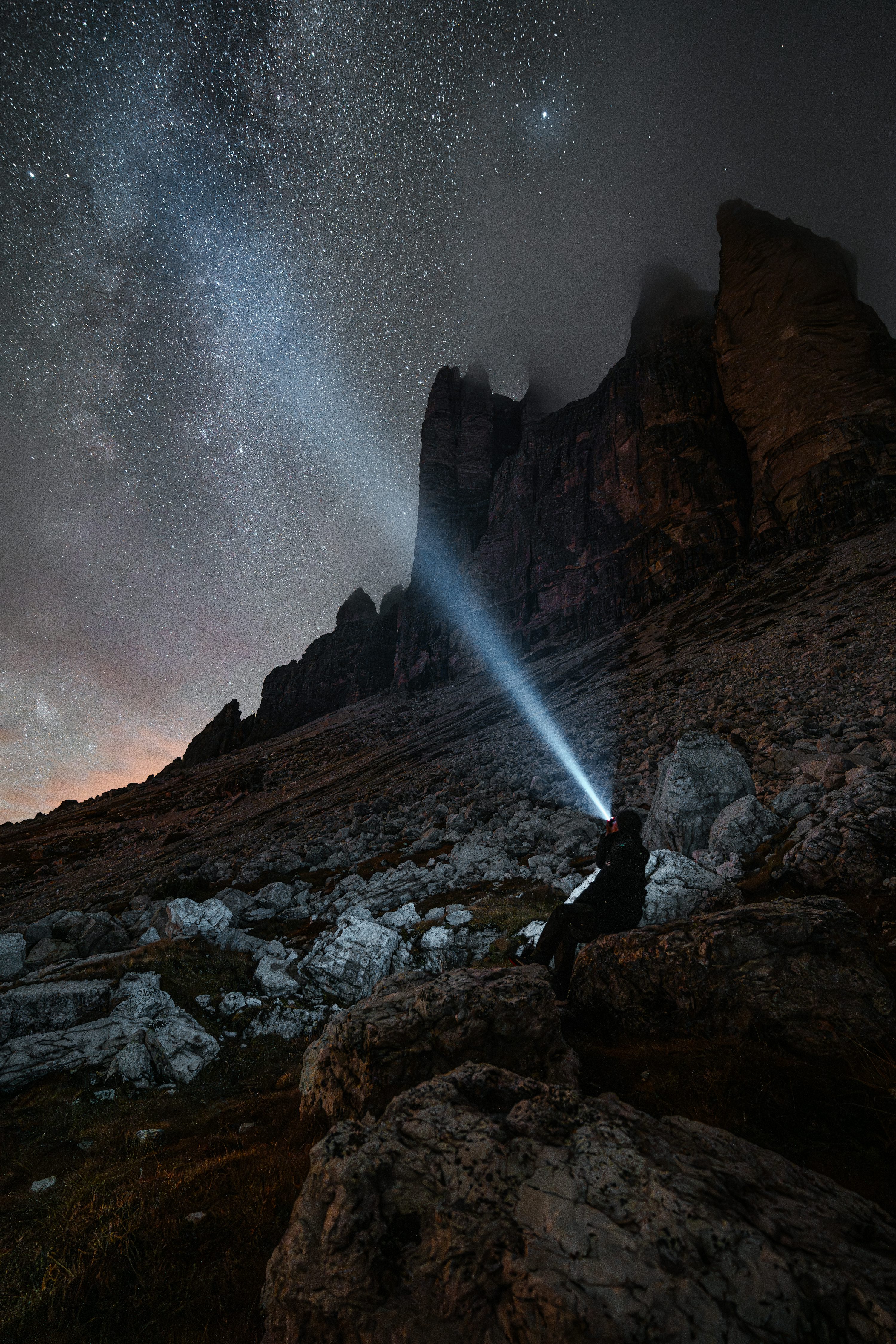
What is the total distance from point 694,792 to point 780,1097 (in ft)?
24.4

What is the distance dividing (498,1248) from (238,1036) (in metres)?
7.06

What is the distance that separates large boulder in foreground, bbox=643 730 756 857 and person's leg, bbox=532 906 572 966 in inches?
161

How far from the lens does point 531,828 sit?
14500 mm

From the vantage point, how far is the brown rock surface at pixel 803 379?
146 ft

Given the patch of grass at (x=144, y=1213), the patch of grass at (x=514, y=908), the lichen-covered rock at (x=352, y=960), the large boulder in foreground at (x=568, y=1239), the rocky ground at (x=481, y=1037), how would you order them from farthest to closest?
the patch of grass at (x=514, y=908) < the lichen-covered rock at (x=352, y=960) < the patch of grass at (x=144, y=1213) < the rocky ground at (x=481, y=1037) < the large boulder in foreground at (x=568, y=1239)

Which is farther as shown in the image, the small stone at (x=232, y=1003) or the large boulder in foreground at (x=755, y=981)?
the small stone at (x=232, y=1003)

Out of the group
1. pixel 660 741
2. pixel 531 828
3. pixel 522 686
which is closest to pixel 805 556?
pixel 522 686

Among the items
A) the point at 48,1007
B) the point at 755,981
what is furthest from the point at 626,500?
the point at 48,1007

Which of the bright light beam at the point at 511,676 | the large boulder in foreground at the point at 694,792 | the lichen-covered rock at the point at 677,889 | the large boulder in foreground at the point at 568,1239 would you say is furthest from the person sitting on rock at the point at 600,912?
the bright light beam at the point at 511,676

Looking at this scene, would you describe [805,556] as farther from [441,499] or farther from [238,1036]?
[441,499]

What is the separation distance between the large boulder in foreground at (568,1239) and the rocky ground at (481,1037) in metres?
0.01

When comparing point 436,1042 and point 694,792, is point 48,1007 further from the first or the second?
point 694,792

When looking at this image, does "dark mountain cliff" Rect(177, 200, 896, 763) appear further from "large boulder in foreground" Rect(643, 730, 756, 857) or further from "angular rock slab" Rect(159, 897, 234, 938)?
"angular rock slab" Rect(159, 897, 234, 938)

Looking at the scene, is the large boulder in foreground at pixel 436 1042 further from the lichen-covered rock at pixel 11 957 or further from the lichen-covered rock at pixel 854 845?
the lichen-covered rock at pixel 11 957
